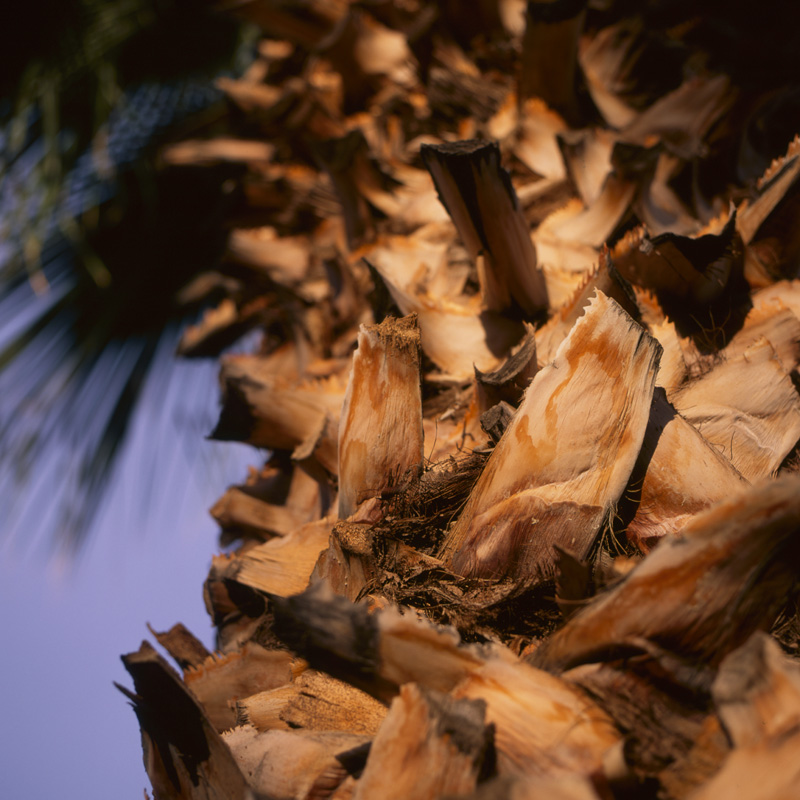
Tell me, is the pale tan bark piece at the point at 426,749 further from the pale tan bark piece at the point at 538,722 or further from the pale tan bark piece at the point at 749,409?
the pale tan bark piece at the point at 749,409

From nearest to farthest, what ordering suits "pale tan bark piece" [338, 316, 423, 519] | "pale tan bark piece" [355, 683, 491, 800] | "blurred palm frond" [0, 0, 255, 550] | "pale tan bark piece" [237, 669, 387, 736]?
1. "pale tan bark piece" [355, 683, 491, 800]
2. "pale tan bark piece" [237, 669, 387, 736]
3. "pale tan bark piece" [338, 316, 423, 519]
4. "blurred palm frond" [0, 0, 255, 550]

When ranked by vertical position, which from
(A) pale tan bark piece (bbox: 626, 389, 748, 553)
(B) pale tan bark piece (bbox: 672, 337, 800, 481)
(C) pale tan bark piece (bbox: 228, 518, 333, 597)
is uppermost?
(C) pale tan bark piece (bbox: 228, 518, 333, 597)

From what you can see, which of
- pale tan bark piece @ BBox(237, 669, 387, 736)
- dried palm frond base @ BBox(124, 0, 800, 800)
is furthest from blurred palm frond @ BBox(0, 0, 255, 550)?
pale tan bark piece @ BBox(237, 669, 387, 736)

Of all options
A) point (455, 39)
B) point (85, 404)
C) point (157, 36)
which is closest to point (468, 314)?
point (455, 39)

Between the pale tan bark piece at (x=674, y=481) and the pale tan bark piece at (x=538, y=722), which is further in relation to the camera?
the pale tan bark piece at (x=674, y=481)

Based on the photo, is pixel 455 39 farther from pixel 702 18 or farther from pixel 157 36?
pixel 157 36

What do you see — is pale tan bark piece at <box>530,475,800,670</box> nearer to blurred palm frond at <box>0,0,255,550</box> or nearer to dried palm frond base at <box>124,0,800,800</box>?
dried palm frond base at <box>124,0,800,800</box>

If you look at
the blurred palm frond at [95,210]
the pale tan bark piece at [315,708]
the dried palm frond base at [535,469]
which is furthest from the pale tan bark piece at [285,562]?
the blurred palm frond at [95,210]

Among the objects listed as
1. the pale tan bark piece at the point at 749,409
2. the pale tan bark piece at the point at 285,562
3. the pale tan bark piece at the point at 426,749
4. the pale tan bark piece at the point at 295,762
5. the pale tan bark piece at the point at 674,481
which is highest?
the pale tan bark piece at the point at 426,749
